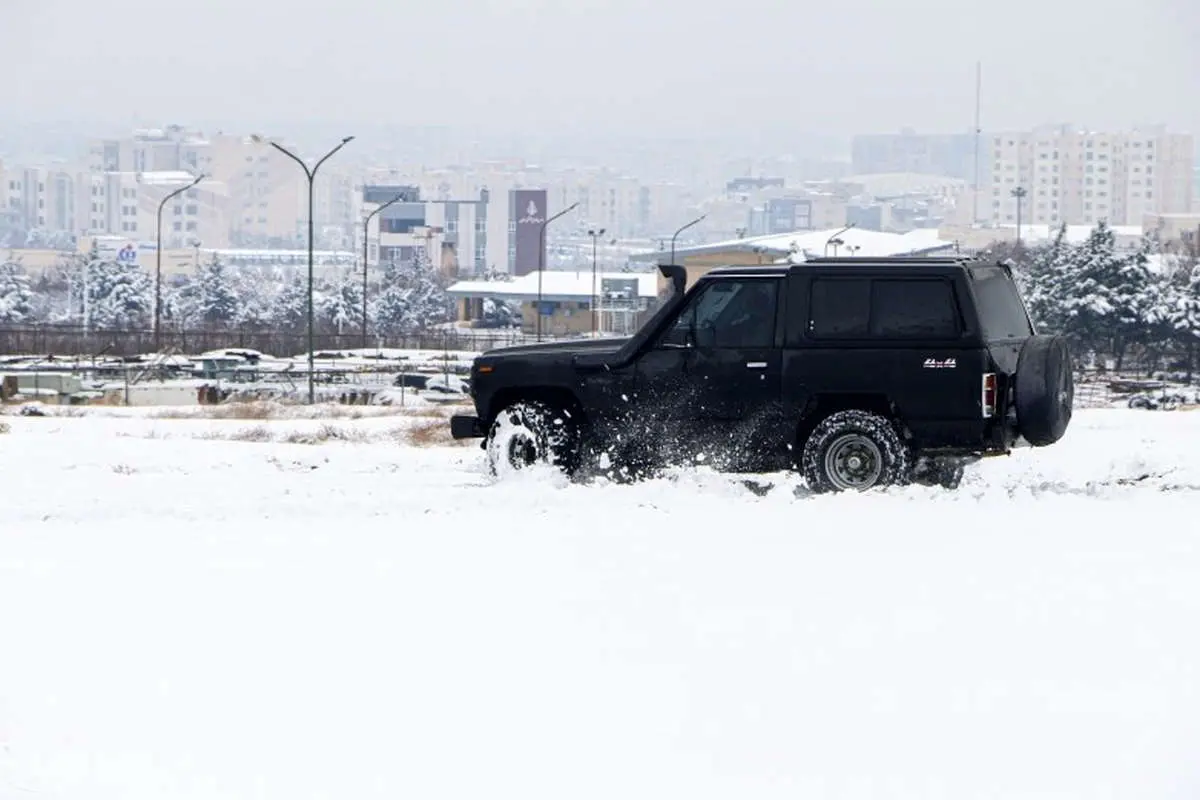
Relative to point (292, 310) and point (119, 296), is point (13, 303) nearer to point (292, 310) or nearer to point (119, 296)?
point (119, 296)

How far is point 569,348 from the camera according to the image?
17.6 metres

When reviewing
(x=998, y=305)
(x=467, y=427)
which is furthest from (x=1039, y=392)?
(x=467, y=427)

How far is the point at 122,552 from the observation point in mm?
12984

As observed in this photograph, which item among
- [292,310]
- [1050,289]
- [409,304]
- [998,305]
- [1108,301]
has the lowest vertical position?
[292,310]

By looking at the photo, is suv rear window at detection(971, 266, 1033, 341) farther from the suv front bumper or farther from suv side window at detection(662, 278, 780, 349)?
the suv front bumper

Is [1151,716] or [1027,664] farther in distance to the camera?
[1027,664]

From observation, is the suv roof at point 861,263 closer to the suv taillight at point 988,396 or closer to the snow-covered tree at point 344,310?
the suv taillight at point 988,396

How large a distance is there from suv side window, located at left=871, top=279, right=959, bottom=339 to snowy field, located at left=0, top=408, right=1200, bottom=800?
4.65 feet

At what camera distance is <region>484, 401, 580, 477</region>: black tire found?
1722 cm

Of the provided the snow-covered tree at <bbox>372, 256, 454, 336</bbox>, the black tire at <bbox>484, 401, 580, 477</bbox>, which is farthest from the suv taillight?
the snow-covered tree at <bbox>372, 256, 454, 336</bbox>

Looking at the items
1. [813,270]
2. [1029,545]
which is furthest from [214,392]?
[1029,545]

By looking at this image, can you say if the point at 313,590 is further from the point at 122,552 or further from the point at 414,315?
the point at 414,315

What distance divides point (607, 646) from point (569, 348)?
7.70m

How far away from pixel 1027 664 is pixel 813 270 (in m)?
7.27
